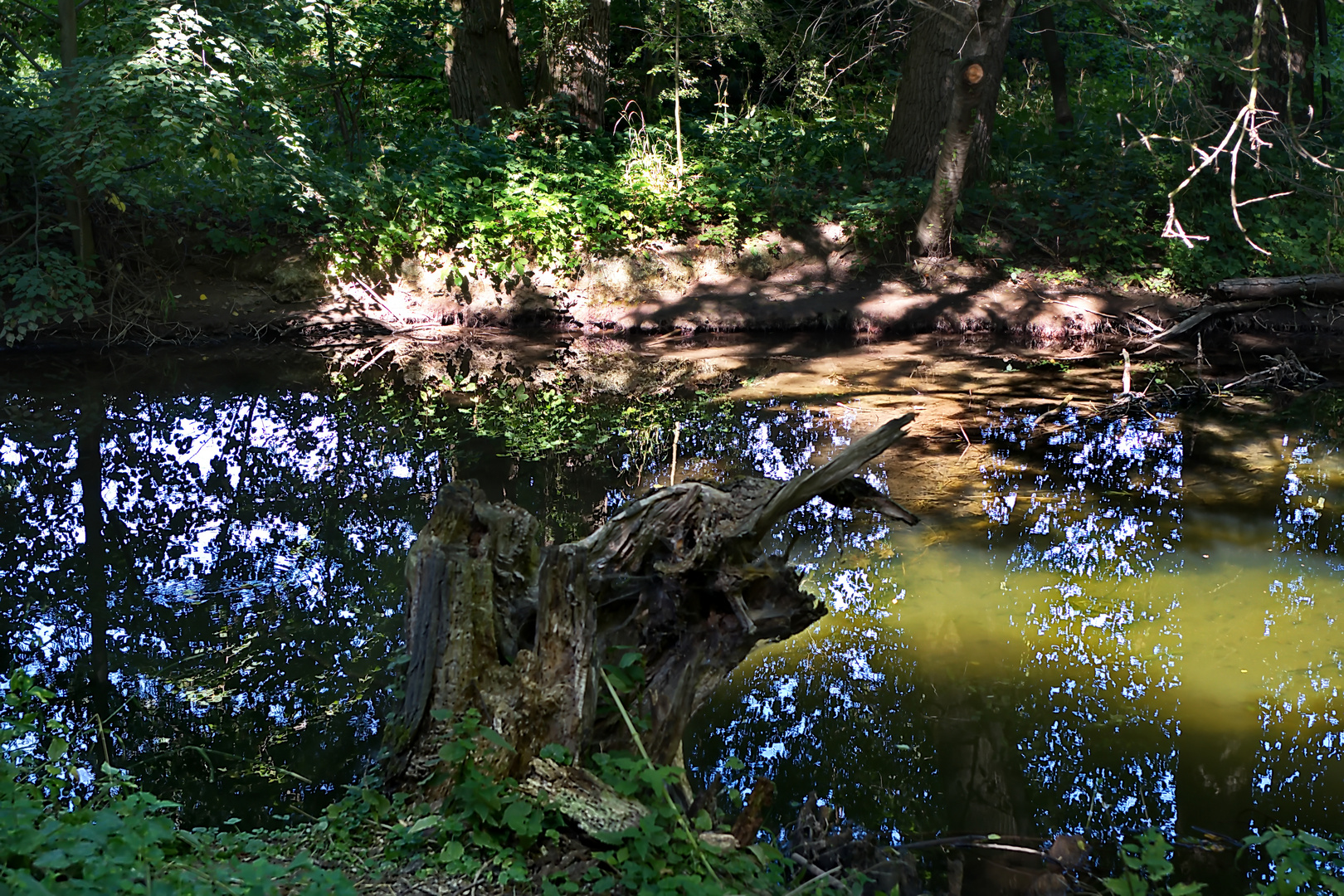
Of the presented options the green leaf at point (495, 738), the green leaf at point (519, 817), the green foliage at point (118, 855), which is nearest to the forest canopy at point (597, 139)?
the green foliage at point (118, 855)

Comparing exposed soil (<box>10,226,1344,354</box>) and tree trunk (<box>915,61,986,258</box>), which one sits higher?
tree trunk (<box>915,61,986,258</box>)

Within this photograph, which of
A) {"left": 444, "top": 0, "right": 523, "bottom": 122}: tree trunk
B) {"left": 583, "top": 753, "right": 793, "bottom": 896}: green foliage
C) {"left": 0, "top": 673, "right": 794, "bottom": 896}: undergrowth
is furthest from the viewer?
{"left": 444, "top": 0, "right": 523, "bottom": 122}: tree trunk

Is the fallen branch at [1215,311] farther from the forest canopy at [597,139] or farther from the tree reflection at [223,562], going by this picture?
the tree reflection at [223,562]

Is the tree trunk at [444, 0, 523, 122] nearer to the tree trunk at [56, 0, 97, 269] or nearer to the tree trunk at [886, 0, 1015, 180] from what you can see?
the tree trunk at [56, 0, 97, 269]

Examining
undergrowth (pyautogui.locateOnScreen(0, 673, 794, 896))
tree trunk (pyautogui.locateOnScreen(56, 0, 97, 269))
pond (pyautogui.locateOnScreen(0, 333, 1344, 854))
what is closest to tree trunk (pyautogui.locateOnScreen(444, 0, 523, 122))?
tree trunk (pyautogui.locateOnScreen(56, 0, 97, 269))

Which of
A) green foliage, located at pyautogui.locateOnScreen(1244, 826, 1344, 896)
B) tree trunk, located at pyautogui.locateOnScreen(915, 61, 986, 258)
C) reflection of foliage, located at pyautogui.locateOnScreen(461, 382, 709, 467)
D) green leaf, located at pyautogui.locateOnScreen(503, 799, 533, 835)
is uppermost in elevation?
tree trunk, located at pyautogui.locateOnScreen(915, 61, 986, 258)

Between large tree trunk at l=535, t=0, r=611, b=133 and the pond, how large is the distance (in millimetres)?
7510

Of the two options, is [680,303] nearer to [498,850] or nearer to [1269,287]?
[1269,287]

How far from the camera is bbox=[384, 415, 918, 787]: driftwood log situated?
3.23 meters

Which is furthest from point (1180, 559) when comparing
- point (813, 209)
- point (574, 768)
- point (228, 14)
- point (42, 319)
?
point (42, 319)

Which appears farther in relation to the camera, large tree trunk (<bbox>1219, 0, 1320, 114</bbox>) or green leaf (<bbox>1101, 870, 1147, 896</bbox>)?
large tree trunk (<bbox>1219, 0, 1320, 114</bbox>)

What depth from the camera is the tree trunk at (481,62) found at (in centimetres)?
1566

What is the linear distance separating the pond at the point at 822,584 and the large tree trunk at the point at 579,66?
296 inches

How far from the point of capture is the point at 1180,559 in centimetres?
625
